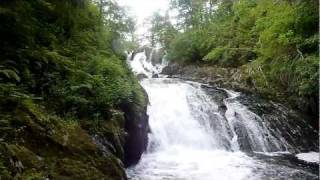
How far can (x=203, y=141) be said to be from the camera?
12359 mm

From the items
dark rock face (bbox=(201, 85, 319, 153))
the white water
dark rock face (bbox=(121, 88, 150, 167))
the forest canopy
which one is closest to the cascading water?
dark rock face (bbox=(201, 85, 319, 153))

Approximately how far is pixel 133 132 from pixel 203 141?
381 cm

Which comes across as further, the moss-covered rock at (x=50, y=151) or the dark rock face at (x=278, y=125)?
the dark rock face at (x=278, y=125)

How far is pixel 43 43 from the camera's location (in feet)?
24.7

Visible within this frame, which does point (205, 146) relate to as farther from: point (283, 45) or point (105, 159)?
point (105, 159)

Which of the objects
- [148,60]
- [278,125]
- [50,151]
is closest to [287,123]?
[278,125]

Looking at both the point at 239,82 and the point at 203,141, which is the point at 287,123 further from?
the point at 239,82

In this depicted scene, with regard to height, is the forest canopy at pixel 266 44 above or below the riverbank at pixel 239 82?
above

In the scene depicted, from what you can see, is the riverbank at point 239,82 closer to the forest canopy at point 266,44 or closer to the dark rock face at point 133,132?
the forest canopy at point 266,44

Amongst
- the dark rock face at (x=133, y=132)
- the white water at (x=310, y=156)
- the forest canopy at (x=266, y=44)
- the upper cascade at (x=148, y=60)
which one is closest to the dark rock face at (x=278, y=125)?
the white water at (x=310, y=156)

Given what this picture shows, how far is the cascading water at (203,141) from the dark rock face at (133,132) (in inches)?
10.5

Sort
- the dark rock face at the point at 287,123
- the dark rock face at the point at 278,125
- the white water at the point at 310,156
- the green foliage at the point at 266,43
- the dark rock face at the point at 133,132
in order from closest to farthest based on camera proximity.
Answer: the dark rock face at the point at 133,132
the white water at the point at 310,156
the dark rock face at the point at 278,125
the dark rock face at the point at 287,123
the green foliage at the point at 266,43

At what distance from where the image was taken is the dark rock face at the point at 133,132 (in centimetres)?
909

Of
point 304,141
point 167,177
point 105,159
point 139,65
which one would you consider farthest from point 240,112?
point 139,65
